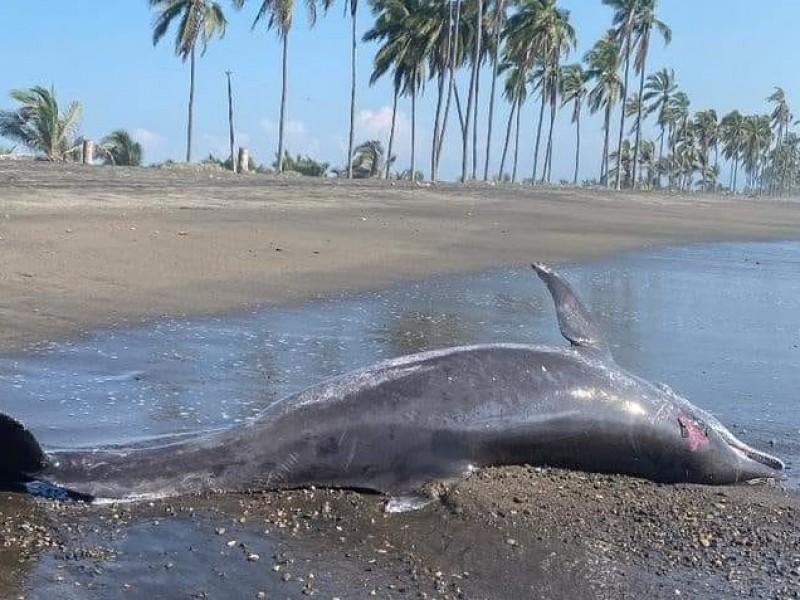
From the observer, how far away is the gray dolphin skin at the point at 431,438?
446 centimetres

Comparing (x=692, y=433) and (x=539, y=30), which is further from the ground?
(x=539, y=30)

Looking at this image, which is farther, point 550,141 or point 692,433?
point 550,141

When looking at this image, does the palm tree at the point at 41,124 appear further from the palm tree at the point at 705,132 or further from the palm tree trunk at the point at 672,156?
the palm tree at the point at 705,132

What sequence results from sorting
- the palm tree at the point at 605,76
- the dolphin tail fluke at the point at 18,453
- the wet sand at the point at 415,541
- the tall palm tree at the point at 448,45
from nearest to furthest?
1. the wet sand at the point at 415,541
2. the dolphin tail fluke at the point at 18,453
3. the tall palm tree at the point at 448,45
4. the palm tree at the point at 605,76

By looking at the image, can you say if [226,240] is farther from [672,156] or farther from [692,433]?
[672,156]

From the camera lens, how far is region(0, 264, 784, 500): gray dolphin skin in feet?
14.6

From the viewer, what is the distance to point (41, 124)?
37.8m

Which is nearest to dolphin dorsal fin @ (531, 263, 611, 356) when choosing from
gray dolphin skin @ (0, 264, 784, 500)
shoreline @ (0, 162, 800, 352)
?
gray dolphin skin @ (0, 264, 784, 500)

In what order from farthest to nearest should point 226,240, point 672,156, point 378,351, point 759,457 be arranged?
1. point 672,156
2. point 226,240
3. point 378,351
4. point 759,457

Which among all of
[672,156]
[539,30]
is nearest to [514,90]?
[539,30]

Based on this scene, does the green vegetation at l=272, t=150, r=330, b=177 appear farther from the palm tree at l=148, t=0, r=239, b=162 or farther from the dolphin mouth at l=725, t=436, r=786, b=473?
the dolphin mouth at l=725, t=436, r=786, b=473

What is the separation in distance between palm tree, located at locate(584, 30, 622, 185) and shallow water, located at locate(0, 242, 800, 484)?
246 ft

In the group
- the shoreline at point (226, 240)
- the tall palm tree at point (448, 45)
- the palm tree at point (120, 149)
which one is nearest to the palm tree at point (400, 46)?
the tall palm tree at point (448, 45)

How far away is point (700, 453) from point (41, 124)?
3653 centimetres
